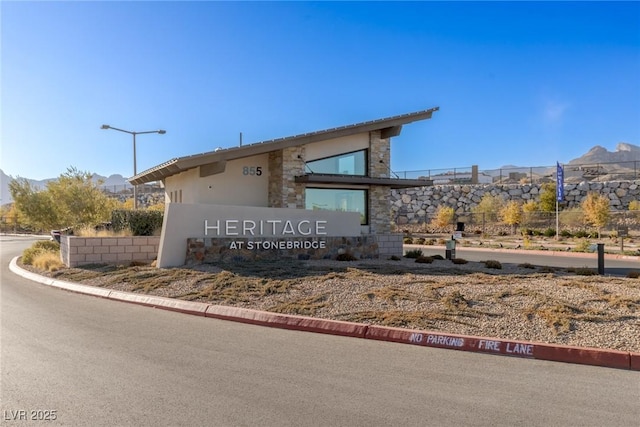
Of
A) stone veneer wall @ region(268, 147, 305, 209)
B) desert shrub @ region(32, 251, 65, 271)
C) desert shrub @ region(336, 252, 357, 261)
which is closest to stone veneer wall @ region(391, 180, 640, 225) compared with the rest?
stone veneer wall @ region(268, 147, 305, 209)

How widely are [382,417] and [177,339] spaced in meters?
4.17

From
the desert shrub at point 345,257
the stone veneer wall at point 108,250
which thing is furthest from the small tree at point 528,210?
the stone veneer wall at point 108,250

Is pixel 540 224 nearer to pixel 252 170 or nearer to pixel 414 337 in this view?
pixel 252 170

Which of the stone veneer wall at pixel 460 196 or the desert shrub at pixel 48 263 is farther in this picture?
the stone veneer wall at pixel 460 196

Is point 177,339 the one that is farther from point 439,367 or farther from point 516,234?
point 516,234

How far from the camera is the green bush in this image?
18391 mm

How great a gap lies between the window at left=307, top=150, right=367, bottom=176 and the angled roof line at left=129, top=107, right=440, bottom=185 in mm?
1121

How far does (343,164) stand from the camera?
21.7m

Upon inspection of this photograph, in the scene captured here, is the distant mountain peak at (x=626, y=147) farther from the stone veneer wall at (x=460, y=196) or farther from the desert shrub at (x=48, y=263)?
the desert shrub at (x=48, y=263)

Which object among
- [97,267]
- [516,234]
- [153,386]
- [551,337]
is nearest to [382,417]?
[153,386]

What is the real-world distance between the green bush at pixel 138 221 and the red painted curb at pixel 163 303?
278 inches

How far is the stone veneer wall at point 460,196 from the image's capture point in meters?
40.6

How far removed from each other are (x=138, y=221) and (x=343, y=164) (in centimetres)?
892

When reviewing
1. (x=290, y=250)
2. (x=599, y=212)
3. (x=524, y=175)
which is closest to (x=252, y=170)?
(x=290, y=250)
